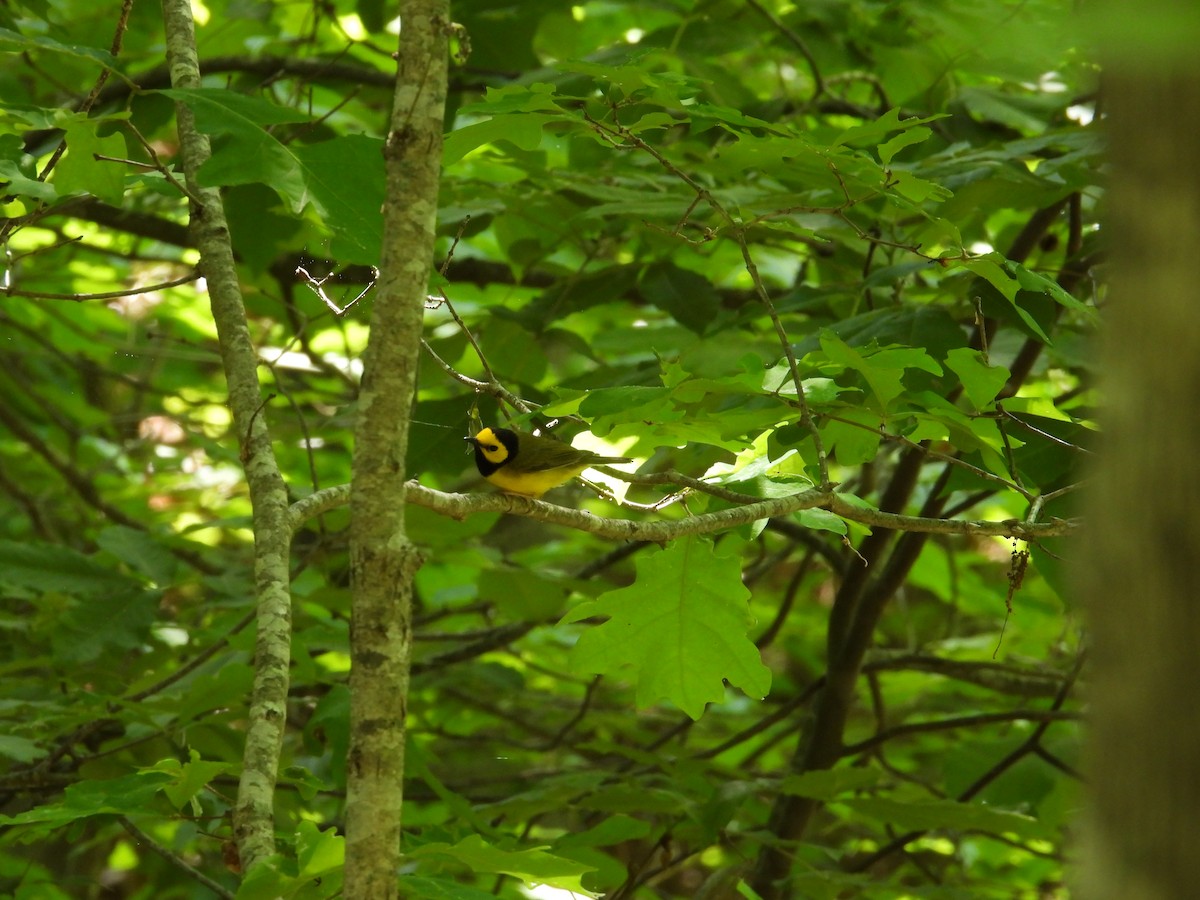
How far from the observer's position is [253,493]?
9.45ft

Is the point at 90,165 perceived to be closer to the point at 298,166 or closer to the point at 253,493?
the point at 298,166

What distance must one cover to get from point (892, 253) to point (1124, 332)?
169 inches

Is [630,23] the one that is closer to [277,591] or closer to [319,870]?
[277,591]

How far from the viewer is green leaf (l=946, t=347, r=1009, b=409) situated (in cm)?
297

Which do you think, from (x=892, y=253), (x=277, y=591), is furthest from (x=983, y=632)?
(x=277, y=591)

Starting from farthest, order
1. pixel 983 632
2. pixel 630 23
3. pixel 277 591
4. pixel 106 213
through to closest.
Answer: pixel 983 632
pixel 630 23
pixel 106 213
pixel 277 591

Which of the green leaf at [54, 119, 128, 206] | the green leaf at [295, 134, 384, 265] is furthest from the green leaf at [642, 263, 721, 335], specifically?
the green leaf at [54, 119, 128, 206]

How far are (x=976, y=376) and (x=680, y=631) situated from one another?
3.42 feet

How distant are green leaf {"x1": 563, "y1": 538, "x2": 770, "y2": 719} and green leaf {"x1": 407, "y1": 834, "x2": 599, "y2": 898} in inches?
37.6

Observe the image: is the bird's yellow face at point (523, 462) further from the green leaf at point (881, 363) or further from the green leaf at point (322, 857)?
the green leaf at point (322, 857)

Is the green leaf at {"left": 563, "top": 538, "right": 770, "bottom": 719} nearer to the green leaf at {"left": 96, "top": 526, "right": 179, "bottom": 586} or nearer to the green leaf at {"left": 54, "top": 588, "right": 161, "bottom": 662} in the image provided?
the green leaf at {"left": 54, "top": 588, "right": 161, "bottom": 662}

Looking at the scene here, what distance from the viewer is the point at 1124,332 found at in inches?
36.7

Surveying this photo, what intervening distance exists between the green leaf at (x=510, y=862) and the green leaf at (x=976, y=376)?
1.43 meters

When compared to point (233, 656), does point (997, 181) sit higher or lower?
higher
